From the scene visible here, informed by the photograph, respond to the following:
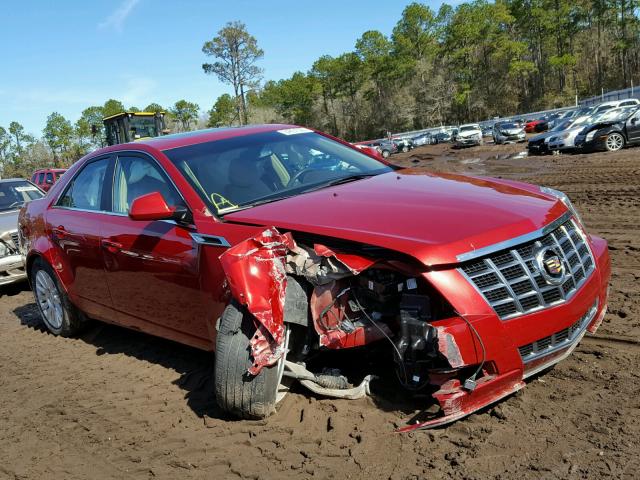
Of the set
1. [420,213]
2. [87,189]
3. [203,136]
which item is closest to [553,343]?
[420,213]

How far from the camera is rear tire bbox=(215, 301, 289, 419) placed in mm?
3238

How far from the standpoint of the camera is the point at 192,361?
15.3ft

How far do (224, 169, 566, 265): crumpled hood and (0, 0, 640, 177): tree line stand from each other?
62272mm

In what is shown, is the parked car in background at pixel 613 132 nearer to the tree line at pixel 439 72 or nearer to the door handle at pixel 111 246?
the door handle at pixel 111 246

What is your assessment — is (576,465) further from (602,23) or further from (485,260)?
(602,23)

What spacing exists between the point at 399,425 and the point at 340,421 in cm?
35

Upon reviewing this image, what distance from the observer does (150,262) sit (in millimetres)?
4082

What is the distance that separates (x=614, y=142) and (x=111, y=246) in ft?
56.3

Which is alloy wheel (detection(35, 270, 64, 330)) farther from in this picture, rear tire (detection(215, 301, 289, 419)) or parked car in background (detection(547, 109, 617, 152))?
parked car in background (detection(547, 109, 617, 152))

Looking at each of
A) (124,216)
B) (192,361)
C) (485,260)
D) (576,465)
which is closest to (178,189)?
(124,216)

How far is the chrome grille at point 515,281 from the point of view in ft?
9.26

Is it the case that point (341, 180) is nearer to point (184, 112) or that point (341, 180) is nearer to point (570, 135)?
point (570, 135)

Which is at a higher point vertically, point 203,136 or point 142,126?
point 142,126

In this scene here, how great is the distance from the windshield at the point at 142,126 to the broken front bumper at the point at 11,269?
14493 mm
